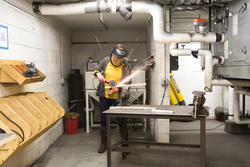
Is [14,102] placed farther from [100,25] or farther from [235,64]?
[100,25]

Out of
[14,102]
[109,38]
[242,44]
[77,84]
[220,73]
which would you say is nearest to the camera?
[14,102]

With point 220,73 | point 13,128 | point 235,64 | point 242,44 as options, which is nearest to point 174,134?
point 220,73

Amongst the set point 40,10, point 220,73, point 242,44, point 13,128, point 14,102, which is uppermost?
point 40,10

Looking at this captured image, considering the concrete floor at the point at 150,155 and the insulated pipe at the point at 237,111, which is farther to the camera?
the insulated pipe at the point at 237,111

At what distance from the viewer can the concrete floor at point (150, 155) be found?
10.5ft

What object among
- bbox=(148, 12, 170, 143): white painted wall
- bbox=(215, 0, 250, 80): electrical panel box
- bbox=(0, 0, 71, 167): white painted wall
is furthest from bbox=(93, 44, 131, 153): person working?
bbox=(215, 0, 250, 80): electrical panel box

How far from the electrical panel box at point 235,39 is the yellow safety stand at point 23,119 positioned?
8.34 ft

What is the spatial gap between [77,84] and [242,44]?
341 centimetres

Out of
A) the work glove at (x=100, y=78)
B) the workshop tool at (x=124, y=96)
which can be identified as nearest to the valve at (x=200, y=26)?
the workshop tool at (x=124, y=96)

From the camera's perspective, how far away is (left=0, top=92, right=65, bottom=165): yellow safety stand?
1.64 metres

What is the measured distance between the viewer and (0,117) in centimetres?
200

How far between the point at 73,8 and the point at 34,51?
34.6 inches

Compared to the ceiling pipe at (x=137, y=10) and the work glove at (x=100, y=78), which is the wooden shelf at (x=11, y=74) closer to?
the work glove at (x=100, y=78)

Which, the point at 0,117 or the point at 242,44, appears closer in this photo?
the point at 0,117
